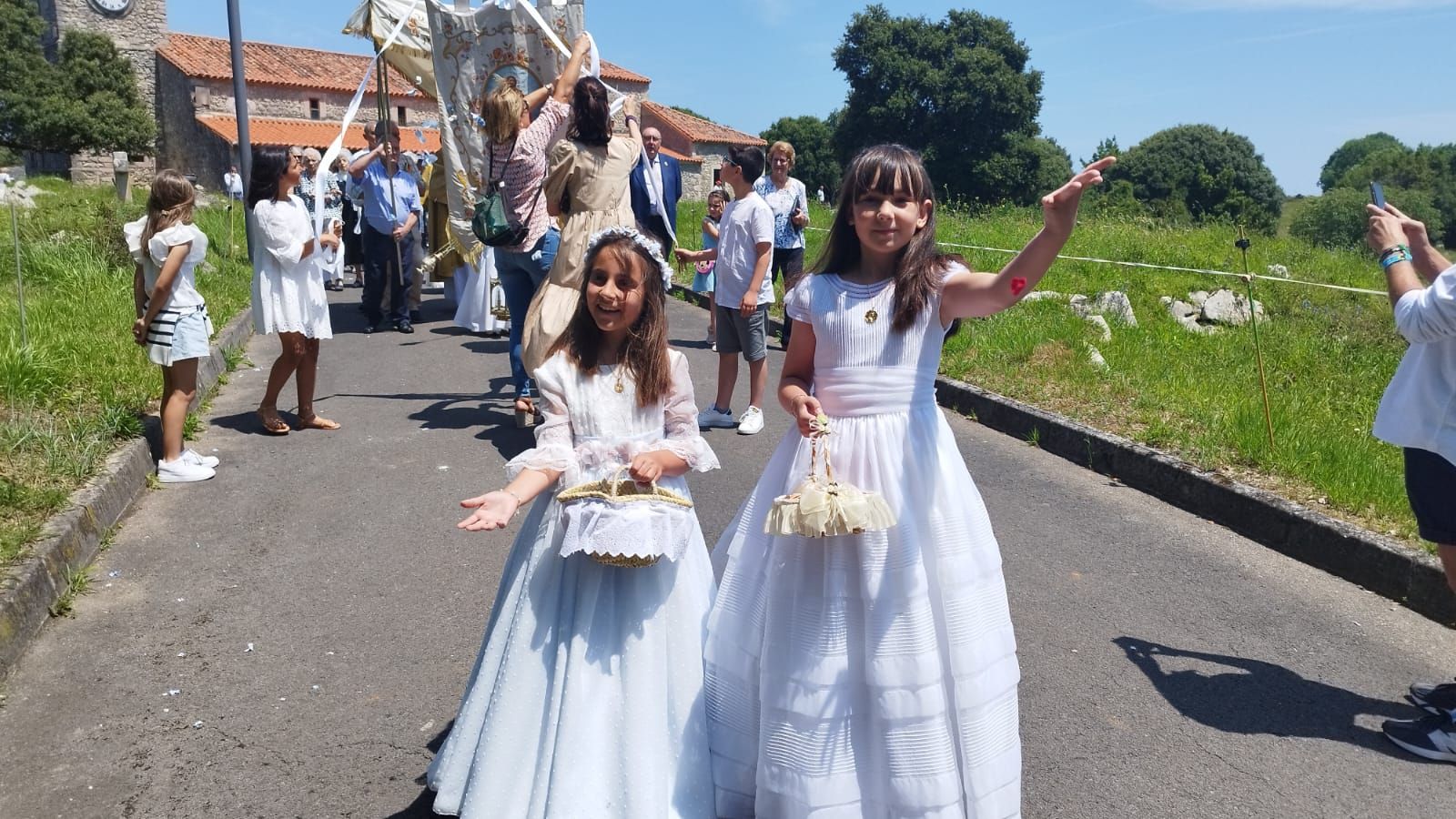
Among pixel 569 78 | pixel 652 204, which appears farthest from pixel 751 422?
pixel 569 78

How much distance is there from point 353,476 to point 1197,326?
891 centimetres

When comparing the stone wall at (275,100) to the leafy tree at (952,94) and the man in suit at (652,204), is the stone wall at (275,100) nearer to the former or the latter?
the leafy tree at (952,94)

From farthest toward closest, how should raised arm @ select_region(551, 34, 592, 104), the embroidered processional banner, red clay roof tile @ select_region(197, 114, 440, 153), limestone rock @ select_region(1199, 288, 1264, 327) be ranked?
red clay roof tile @ select_region(197, 114, 440, 153), limestone rock @ select_region(1199, 288, 1264, 327), the embroidered processional banner, raised arm @ select_region(551, 34, 592, 104)

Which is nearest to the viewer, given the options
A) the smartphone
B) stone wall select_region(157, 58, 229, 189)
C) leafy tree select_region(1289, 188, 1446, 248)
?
the smartphone

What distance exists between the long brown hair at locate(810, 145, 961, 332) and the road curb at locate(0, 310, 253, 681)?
3381 millimetres

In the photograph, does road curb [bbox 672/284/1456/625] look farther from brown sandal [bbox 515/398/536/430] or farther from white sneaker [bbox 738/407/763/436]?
brown sandal [bbox 515/398/536/430]

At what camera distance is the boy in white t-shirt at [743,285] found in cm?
713

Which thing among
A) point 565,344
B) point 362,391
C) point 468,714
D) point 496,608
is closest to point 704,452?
point 565,344

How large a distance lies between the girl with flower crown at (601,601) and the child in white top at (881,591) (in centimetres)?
15

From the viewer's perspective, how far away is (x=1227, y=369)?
8.63 meters

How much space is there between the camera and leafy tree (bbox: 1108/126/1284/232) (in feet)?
233

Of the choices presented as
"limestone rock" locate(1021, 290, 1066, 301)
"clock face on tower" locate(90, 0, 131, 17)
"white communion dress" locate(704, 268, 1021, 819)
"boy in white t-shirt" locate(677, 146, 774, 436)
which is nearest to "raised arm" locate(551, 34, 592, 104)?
"boy in white t-shirt" locate(677, 146, 774, 436)

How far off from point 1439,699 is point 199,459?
6256 millimetres

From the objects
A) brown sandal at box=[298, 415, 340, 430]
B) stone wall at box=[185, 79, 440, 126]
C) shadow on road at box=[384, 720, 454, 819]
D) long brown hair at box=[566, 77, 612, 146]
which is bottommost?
shadow on road at box=[384, 720, 454, 819]
